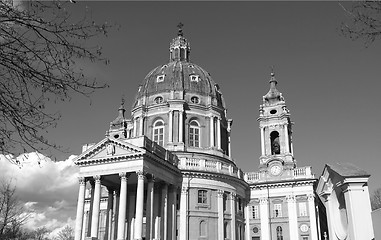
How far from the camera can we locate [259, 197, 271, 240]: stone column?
50.8m

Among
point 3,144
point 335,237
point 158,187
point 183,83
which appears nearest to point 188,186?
point 158,187

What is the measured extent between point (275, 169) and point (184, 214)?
53.7ft

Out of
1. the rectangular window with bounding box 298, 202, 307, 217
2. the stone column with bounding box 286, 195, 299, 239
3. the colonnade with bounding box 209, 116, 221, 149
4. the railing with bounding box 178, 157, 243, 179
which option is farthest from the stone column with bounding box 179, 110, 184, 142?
the rectangular window with bounding box 298, 202, 307, 217

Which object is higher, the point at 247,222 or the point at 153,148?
the point at 153,148

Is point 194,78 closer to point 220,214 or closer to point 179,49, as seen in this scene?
point 179,49

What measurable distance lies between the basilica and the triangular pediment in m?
0.09

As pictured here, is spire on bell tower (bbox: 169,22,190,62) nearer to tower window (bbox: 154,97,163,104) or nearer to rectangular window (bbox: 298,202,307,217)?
tower window (bbox: 154,97,163,104)

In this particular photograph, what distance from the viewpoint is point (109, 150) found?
38094 mm

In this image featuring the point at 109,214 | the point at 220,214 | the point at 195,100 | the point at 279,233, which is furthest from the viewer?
the point at 195,100

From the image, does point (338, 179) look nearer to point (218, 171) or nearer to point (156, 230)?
point (156, 230)

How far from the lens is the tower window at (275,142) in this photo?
2251 inches

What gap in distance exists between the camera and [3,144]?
8.21m

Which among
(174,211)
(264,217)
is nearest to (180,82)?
(174,211)

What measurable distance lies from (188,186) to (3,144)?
36473mm
